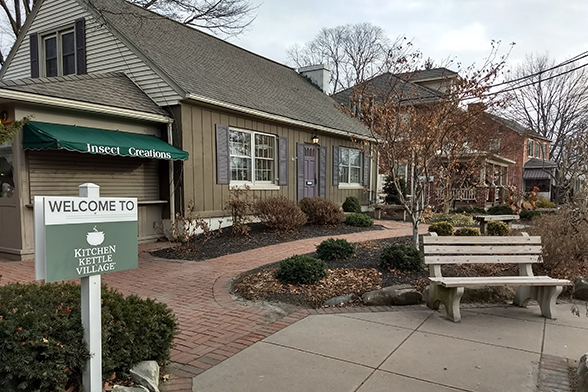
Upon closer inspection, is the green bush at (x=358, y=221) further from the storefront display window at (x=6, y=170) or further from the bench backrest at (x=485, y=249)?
the storefront display window at (x=6, y=170)

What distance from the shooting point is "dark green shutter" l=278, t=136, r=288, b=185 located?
40.3ft

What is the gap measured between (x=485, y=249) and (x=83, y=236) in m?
4.50

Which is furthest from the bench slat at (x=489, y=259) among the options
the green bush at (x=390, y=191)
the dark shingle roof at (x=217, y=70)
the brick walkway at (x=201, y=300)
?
the green bush at (x=390, y=191)

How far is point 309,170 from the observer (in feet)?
45.1

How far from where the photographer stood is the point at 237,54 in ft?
49.1

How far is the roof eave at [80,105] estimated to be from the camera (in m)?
6.90

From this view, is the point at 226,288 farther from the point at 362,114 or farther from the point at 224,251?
the point at 362,114

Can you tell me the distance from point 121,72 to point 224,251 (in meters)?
5.78

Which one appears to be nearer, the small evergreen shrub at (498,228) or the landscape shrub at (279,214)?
the small evergreen shrub at (498,228)

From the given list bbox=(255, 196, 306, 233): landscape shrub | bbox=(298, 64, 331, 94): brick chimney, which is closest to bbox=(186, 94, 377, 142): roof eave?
bbox=(255, 196, 306, 233): landscape shrub

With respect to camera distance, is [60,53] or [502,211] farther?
[502,211]

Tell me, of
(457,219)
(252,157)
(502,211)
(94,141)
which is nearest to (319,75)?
(252,157)

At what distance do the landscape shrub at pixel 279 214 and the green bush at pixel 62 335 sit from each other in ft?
22.0

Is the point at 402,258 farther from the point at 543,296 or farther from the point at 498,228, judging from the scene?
the point at 498,228
